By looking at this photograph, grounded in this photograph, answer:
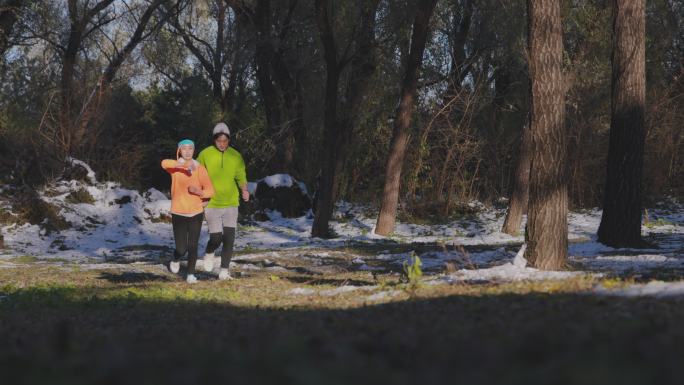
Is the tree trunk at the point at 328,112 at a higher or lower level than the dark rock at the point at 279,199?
higher

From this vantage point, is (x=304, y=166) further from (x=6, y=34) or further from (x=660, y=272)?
(x=660, y=272)

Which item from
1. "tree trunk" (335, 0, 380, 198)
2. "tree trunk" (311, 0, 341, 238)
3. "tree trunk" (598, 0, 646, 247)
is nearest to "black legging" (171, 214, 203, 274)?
"tree trunk" (598, 0, 646, 247)

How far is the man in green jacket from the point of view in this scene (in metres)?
11.3

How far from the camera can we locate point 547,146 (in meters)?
10.3

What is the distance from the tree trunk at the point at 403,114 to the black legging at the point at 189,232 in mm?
10375

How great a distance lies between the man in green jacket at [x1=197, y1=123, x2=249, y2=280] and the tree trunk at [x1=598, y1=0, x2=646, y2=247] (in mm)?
6834

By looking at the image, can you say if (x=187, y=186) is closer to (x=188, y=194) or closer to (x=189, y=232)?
(x=188, y=194)

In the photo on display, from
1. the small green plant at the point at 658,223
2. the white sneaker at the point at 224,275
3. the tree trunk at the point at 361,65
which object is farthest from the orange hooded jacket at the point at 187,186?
the small green plant at the point at 658,223

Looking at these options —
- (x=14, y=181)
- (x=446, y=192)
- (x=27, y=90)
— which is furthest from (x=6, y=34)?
(x=27, y=90)

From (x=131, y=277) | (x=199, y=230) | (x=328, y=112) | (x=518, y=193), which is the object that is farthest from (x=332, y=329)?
(x=518, y=193)

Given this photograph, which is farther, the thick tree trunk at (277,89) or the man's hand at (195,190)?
the thick tree trunk at (277,89)

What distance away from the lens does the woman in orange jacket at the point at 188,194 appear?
11.0m

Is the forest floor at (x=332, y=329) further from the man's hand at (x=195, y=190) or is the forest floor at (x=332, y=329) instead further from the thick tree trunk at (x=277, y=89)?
the thick tree trunk at (x=277, y=89)

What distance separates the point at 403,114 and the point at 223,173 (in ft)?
33.3
